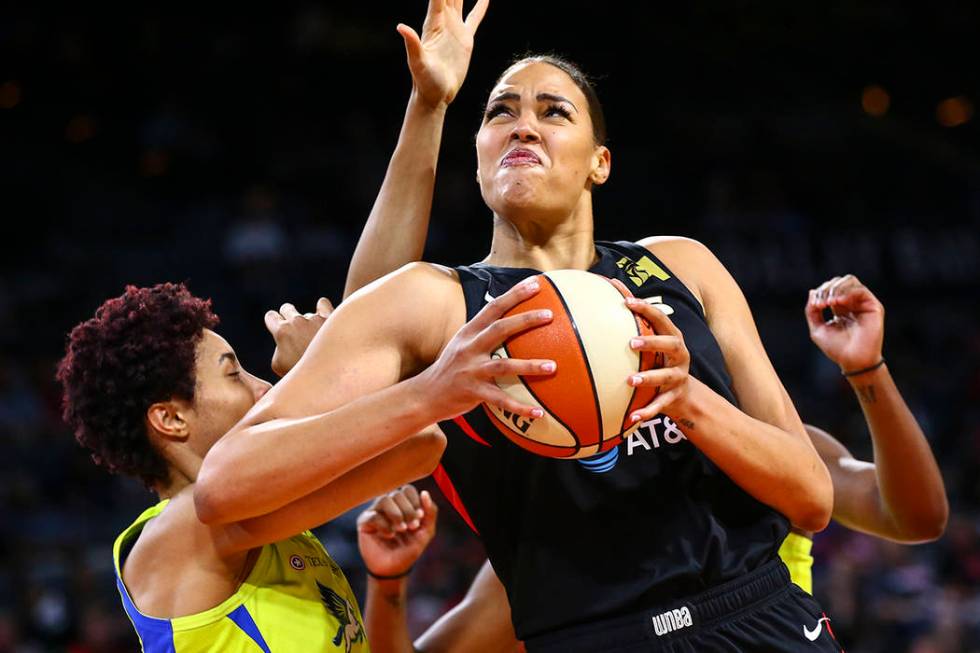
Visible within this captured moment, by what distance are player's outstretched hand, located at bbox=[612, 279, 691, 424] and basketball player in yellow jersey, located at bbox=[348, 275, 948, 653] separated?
1.27 m

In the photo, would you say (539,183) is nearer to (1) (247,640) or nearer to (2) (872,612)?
(1) (247,640)

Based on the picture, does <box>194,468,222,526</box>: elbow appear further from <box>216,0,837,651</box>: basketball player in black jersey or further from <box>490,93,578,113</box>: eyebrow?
<box>490,93,578,113</box>: eyebrow

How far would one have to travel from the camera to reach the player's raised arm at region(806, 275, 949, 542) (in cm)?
391

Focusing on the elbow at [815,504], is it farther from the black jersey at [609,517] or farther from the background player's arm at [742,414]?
the black jersey at [609,517]

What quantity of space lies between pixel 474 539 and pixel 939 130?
30.0ft

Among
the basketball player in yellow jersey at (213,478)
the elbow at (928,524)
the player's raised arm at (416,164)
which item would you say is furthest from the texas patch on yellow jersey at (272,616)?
the elbow at (928,524)

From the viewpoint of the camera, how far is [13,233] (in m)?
11.5

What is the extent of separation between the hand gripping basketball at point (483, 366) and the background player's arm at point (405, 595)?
120cm

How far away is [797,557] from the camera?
3.76m

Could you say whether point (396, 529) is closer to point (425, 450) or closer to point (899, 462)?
point (425, 450)

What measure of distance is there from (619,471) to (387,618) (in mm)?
1141

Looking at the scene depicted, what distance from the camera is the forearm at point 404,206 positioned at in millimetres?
3641

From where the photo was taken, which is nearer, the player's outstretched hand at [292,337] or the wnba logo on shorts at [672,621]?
the wnba logo on shorts at [672,621]

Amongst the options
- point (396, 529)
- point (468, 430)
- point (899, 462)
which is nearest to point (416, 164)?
point (468, 430)
